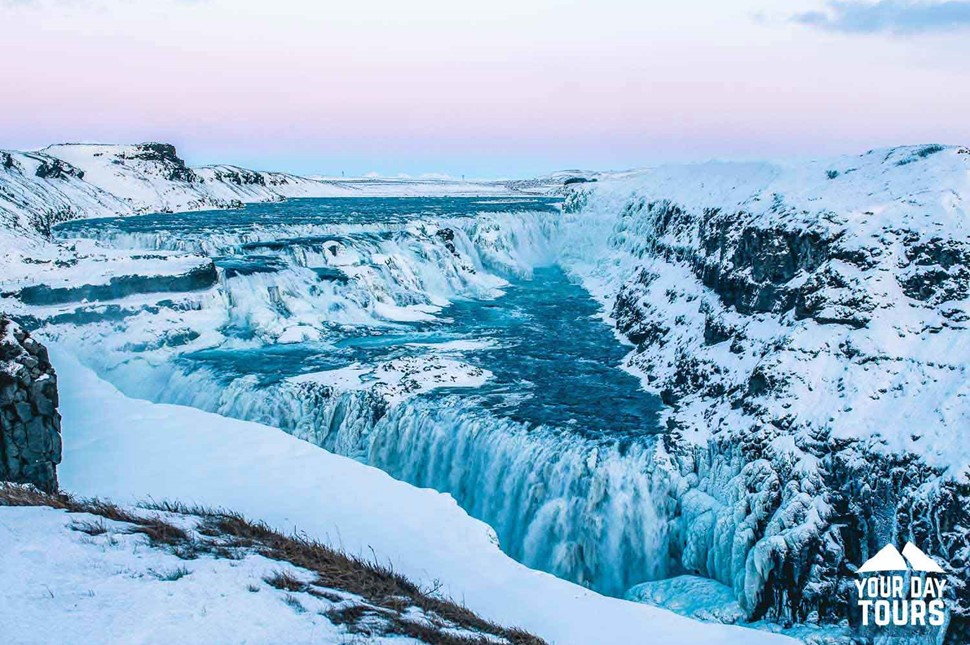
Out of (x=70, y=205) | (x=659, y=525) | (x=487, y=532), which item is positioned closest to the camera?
(x=487, y=532)

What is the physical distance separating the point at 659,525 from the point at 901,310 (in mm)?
7680

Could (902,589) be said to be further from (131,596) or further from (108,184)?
(108,184)

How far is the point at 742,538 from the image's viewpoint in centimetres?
1422

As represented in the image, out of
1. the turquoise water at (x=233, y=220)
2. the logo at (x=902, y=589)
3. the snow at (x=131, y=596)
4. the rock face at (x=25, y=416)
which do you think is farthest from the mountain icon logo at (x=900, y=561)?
the turquoise water at (x=233, y=220)

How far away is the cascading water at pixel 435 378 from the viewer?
16.4 meters

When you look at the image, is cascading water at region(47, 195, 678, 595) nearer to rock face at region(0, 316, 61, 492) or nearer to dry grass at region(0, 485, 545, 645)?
dry grass at region(0, 485, 545, 645)

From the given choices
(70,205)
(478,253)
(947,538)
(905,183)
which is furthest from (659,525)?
(70,205)

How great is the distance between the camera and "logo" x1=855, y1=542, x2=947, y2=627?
12.0 meters

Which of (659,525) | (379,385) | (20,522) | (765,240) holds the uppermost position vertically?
(765,240)

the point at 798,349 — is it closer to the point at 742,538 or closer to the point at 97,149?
the point at 742,538

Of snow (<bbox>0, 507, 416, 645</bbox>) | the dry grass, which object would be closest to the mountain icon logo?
the dry grass

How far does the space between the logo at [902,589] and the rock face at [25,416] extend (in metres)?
13.3

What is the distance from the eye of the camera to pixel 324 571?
6.94 m

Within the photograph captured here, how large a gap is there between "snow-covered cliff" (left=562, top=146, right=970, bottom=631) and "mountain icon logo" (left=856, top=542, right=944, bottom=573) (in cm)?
19
